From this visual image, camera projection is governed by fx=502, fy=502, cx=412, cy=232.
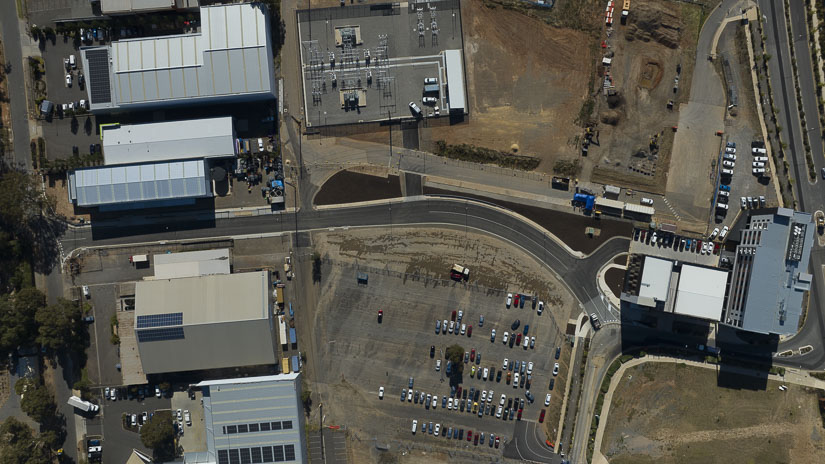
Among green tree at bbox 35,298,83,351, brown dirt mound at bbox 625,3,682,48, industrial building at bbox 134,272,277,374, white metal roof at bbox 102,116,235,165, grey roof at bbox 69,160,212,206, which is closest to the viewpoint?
green tree at bbox 35,298,83,351

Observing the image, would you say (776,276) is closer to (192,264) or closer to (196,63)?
(192,264)

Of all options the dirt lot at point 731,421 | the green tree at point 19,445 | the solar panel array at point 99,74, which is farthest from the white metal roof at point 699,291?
the green tree at point 19,445

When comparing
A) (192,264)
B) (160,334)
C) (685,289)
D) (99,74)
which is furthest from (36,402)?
(685,289)

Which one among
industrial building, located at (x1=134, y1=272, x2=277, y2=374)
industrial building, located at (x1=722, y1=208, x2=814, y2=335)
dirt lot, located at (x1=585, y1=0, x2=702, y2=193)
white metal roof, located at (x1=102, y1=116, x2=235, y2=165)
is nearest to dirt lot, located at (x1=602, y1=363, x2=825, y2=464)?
industrial building, located at (x1=722, y1=208, x2=814, y2=335)

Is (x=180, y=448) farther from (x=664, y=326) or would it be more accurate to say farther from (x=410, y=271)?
(x=664, y=326)

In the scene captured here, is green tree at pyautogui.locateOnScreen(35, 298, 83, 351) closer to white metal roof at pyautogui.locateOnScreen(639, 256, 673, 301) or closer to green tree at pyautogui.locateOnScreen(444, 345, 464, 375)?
green tree at pyautogui.locateOnScreen(444, 345, 464, 375)

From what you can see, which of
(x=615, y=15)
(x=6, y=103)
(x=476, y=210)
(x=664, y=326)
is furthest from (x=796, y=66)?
(x=6, y=103)
